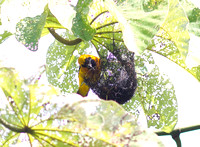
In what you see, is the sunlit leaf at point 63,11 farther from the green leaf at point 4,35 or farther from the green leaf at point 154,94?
the green leaf at point 154,94

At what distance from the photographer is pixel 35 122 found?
95 centimetres

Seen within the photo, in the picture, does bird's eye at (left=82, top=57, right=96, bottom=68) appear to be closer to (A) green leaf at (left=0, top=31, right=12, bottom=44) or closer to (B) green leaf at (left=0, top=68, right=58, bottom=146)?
(A) green leaf at (left=0, top=31, right=12, bottom=44)

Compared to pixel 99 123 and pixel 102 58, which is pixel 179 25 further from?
pixel 99 123

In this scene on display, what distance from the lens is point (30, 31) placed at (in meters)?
1.19

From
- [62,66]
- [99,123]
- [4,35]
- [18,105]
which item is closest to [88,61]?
[62,66]

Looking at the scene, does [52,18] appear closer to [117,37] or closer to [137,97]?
[117,37]

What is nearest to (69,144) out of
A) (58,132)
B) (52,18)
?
(58,132)

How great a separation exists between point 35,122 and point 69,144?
0.35 ft

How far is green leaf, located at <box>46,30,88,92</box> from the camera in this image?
67.2 inches

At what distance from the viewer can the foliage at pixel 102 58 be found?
0.85m

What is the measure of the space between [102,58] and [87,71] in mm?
106

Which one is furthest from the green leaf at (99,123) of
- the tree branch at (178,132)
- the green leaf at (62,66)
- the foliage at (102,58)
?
the green leaf at (62,66)

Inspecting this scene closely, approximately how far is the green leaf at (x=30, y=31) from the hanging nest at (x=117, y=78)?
1.05 feet

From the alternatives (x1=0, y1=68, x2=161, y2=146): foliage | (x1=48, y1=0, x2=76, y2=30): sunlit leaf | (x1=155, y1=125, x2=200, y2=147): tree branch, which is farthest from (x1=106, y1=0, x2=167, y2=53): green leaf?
(x1=155, y1=125, x2=200, y2=147): tree branch
